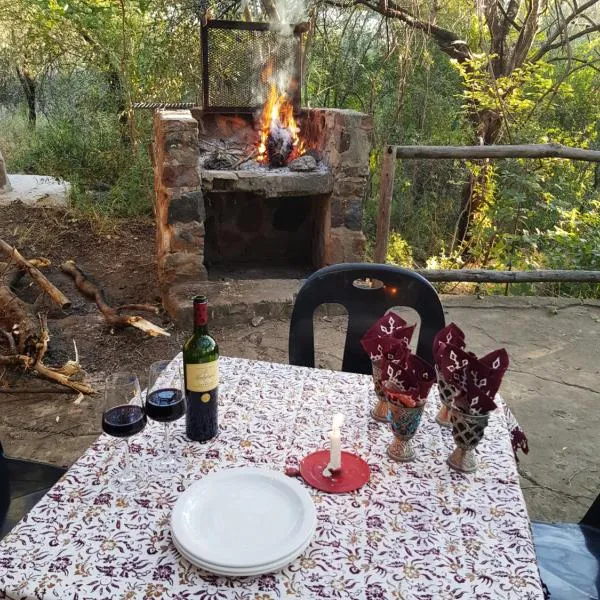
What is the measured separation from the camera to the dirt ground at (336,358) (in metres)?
2.47

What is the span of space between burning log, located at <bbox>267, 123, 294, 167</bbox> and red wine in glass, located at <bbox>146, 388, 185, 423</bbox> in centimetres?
315

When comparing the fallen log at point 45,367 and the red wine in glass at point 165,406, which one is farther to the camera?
the fallen log at point 45,367

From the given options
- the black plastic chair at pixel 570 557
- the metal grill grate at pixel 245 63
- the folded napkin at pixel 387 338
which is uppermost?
the metal grill grate at pixel 245 63

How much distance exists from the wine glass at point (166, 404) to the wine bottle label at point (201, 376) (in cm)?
4

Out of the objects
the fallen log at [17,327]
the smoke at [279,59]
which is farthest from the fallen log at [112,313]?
the smoke at [279,59]

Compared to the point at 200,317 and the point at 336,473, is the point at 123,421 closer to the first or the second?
the point at 200,317

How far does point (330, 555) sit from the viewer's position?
1003 millimetres

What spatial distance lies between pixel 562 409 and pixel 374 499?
2084 mm

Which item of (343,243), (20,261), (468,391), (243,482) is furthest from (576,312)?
(20,261)

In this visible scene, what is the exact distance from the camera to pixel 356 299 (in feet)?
6.65

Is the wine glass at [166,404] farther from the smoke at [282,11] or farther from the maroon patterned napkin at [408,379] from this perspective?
the smoke at [282,11]

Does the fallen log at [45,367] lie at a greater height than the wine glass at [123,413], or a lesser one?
lesser

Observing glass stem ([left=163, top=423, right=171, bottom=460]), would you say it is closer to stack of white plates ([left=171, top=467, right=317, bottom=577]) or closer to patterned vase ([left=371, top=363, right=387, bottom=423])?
stack of white plates ([left=171, top=467, right=317, bottom=577])

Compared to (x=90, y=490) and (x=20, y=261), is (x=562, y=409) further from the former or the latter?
(x=20, y=261)
